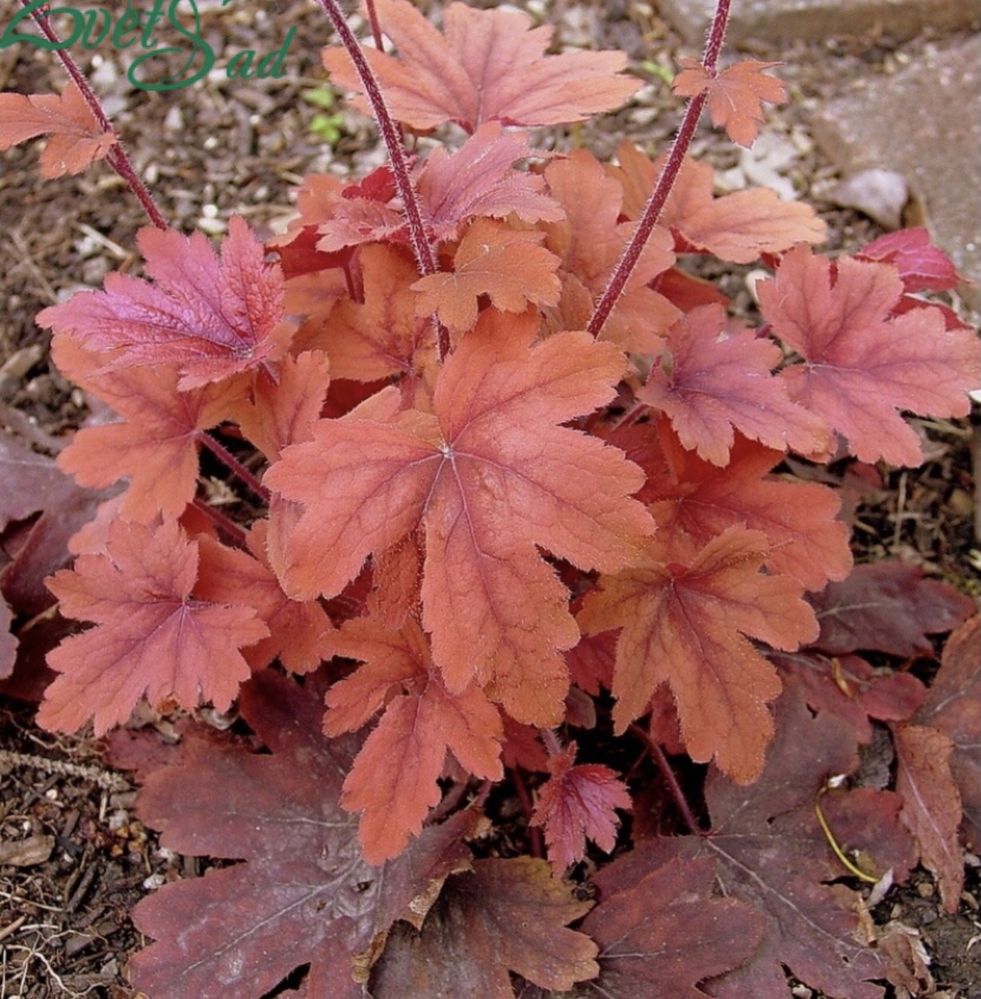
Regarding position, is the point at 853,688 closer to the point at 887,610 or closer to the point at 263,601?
the point at 887,610

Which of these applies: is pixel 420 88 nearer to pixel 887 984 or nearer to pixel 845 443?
pixel 845 443

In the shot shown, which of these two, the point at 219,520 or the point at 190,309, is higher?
the point at 190,309

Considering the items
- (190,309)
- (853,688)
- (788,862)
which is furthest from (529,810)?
(190,309)

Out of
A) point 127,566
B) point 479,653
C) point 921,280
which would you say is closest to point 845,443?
point 921,280

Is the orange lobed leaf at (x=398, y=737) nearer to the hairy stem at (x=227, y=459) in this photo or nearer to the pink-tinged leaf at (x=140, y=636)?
the pink-tinged leaf at (x=140, y=636)

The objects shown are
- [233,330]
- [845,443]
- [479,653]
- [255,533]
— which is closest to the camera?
[479,653]

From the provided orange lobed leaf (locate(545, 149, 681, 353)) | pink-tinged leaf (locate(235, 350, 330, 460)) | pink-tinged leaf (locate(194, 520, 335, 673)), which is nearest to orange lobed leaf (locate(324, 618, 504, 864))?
pink-tinged leaf (locate(194, 520, 335, 673))
